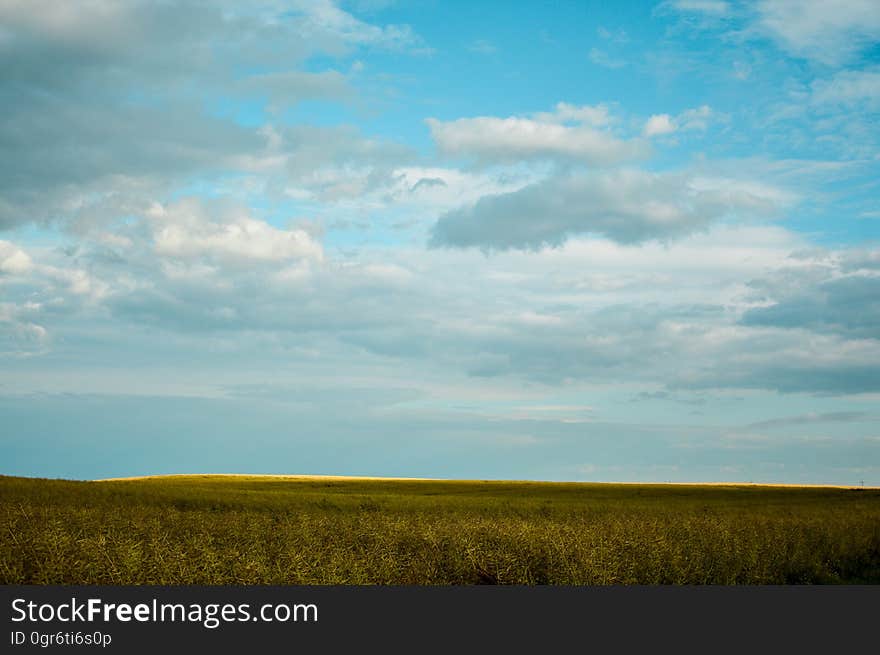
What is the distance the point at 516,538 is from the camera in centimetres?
1958

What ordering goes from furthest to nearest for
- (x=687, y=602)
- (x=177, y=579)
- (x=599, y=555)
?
(x=599, y=555) < (x=687, y=602) < (x=177, y=579)

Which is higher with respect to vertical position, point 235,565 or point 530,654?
point 235,565

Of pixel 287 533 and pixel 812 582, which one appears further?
pixel 812 582

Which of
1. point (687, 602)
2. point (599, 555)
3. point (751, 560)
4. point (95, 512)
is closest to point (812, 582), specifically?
point (751, 560)

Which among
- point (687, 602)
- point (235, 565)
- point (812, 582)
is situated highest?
point (235, 565)

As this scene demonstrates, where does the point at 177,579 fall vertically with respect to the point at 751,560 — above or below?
above

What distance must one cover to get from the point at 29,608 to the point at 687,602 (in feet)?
38.7

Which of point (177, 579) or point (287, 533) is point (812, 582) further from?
point (177, 579)

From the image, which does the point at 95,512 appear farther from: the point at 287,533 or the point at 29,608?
the point at 29,608

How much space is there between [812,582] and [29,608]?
2127 centimetres

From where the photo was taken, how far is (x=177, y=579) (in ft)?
43.9

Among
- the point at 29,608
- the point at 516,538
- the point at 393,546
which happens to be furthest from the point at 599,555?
the point at 29,608

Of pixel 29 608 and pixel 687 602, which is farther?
pixel 687 602

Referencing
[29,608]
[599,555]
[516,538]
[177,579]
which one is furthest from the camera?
[516,538]
